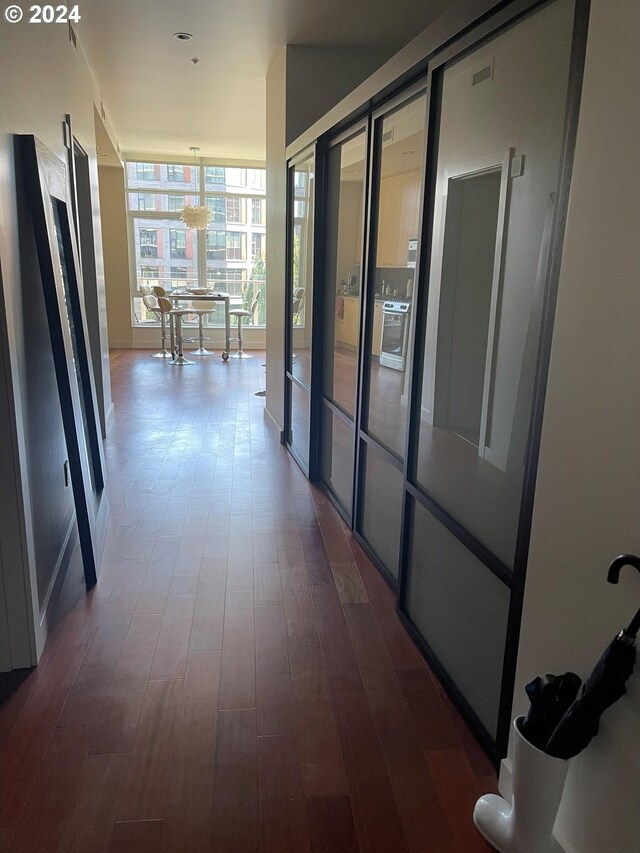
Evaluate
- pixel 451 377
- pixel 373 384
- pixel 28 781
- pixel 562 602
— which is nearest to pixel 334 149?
pixel 373 384

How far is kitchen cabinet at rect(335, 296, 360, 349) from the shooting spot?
3250 millimetres

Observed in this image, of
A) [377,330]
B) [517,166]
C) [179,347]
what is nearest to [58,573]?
[377,330]

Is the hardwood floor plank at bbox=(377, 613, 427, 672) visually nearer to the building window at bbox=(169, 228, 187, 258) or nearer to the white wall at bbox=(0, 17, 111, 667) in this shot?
the white wall at bbox=(0, 17, 111, 667)

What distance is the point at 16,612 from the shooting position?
2.16m

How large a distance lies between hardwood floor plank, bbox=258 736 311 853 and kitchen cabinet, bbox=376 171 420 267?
6.11ft

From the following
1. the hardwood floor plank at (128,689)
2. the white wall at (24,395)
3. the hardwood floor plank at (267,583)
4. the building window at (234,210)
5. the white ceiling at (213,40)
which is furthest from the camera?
the building window at (234,210)

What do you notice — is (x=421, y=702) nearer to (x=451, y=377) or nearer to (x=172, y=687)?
(x=172, y=687)

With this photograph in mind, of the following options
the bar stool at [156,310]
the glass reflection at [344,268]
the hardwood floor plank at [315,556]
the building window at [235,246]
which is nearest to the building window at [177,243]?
the building window at [235,246]

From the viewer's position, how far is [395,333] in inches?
107

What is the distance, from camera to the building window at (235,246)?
35.7 feet

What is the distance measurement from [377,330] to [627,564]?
1.93 metres

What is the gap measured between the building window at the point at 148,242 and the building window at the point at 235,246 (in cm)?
126

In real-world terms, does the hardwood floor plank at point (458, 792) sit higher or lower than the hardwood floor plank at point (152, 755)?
lower

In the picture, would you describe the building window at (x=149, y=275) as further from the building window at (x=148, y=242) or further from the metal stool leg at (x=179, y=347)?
the metal stool leg at (x=179, y=347)
